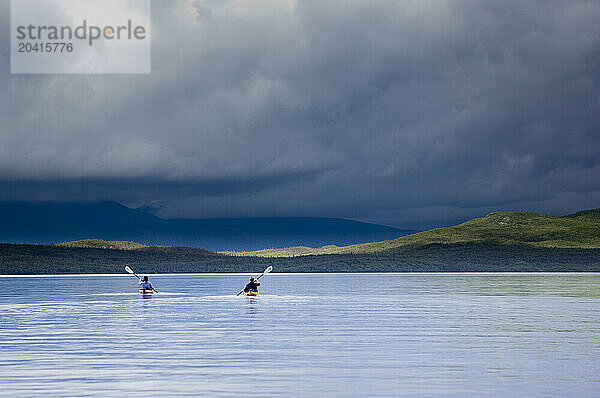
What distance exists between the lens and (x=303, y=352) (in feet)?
114

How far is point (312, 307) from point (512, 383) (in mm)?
38399

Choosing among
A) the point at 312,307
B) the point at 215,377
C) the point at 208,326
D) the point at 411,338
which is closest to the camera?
the point at 215,377

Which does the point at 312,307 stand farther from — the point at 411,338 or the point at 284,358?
the point at 284,358

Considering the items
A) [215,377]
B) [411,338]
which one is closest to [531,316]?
[411,338]

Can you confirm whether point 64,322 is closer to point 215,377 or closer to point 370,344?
point 370,344

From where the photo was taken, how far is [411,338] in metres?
39.8

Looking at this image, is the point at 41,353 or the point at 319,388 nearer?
the point at 319,388

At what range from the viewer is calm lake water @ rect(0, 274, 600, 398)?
25984 millimetres

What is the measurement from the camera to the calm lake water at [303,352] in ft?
85.3

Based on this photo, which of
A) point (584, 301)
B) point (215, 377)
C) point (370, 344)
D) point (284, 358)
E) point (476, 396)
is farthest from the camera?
point (584, 301)

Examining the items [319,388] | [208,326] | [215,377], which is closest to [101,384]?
[215,377]

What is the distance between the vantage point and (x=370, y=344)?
37.3m

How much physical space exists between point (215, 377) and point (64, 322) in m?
24.9

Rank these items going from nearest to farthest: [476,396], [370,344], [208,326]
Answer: [476,396], [370,344], [208,326]
